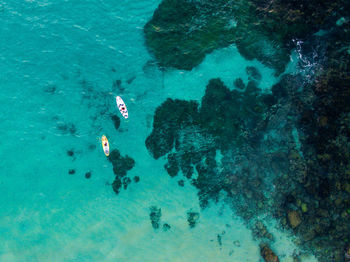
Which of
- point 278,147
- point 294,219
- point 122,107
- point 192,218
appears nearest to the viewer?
point 294,219

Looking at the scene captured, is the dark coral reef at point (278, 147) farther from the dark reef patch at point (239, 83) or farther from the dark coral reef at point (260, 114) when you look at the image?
the dark reef patch at point (239, 83)

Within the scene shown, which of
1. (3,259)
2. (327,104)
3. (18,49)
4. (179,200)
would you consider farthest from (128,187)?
(327,104)

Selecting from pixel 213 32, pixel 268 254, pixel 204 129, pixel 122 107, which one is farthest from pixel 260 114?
pixel 122 107

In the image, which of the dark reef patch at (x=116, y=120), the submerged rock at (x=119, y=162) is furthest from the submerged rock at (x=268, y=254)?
the dark reef patch at (x=116, y=120)

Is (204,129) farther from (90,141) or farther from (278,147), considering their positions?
(90,141)

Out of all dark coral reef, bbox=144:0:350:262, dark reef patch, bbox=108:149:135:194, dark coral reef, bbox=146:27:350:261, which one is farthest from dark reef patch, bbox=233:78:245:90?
dark reef patch, bbox=108:149:135:194

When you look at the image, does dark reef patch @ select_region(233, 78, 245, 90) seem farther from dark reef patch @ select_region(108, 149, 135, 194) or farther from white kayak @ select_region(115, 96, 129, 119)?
dark reef patch @ select_region(108, 149, 135, 194)

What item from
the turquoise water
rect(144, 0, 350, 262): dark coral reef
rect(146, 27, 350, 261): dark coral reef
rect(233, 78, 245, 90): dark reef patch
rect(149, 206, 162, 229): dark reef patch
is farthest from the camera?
rect(233, 78, 245, 90): dark reef patch

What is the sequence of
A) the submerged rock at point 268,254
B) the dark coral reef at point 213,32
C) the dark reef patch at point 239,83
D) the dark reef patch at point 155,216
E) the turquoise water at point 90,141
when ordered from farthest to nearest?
the dark reef patch at point 239,83, the dark coral reef at point 213,32, the dark reef patch at point 155,216, the turquoise water at point 90,141, the submerged rock at point 268,254
